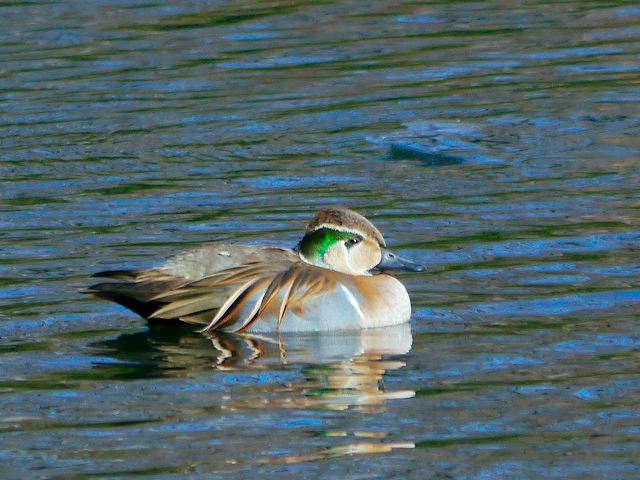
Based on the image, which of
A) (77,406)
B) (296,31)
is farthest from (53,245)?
(296,31)

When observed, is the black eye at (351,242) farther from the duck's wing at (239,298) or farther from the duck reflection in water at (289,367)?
the duck reflection in water at (289,367)

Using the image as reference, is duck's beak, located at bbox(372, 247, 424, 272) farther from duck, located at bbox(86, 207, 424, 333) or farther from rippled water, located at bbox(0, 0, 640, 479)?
rippled water, located at bbox(0, 0, 640, 479)

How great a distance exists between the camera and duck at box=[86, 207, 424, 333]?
1011 centimetres

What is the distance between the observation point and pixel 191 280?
10.2 metres

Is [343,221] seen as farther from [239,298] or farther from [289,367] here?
[289,367]

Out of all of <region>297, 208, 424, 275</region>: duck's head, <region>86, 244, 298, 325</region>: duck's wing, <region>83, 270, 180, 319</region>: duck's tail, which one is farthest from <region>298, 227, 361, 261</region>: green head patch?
<region>83, 270, 180, 319</region>: duck's tail

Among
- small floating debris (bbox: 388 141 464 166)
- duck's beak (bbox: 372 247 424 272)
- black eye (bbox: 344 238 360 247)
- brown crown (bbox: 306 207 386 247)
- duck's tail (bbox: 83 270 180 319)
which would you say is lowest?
small floating debris (bbox: 388 141 464 166)

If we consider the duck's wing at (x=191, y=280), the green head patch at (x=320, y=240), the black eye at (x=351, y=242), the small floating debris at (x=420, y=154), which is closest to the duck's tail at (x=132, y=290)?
the duck's wing at (x=191, y=280)

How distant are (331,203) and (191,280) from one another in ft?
9.40

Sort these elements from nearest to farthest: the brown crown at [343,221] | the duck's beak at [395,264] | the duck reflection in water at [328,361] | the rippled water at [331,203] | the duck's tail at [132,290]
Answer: the rippled water at [331,203], the duck reflection in water at [328,361], the duck's tail at [132,290], the brown crown at [343,221], the duck's beak at [395,264]

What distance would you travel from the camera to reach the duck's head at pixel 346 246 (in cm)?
1048

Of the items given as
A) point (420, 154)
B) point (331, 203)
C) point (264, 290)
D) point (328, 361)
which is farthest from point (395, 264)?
point (420, 154)

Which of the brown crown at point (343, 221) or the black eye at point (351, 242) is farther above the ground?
the brown crown at point (343, 221)

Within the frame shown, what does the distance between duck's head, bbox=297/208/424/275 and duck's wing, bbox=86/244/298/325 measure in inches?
7.6
